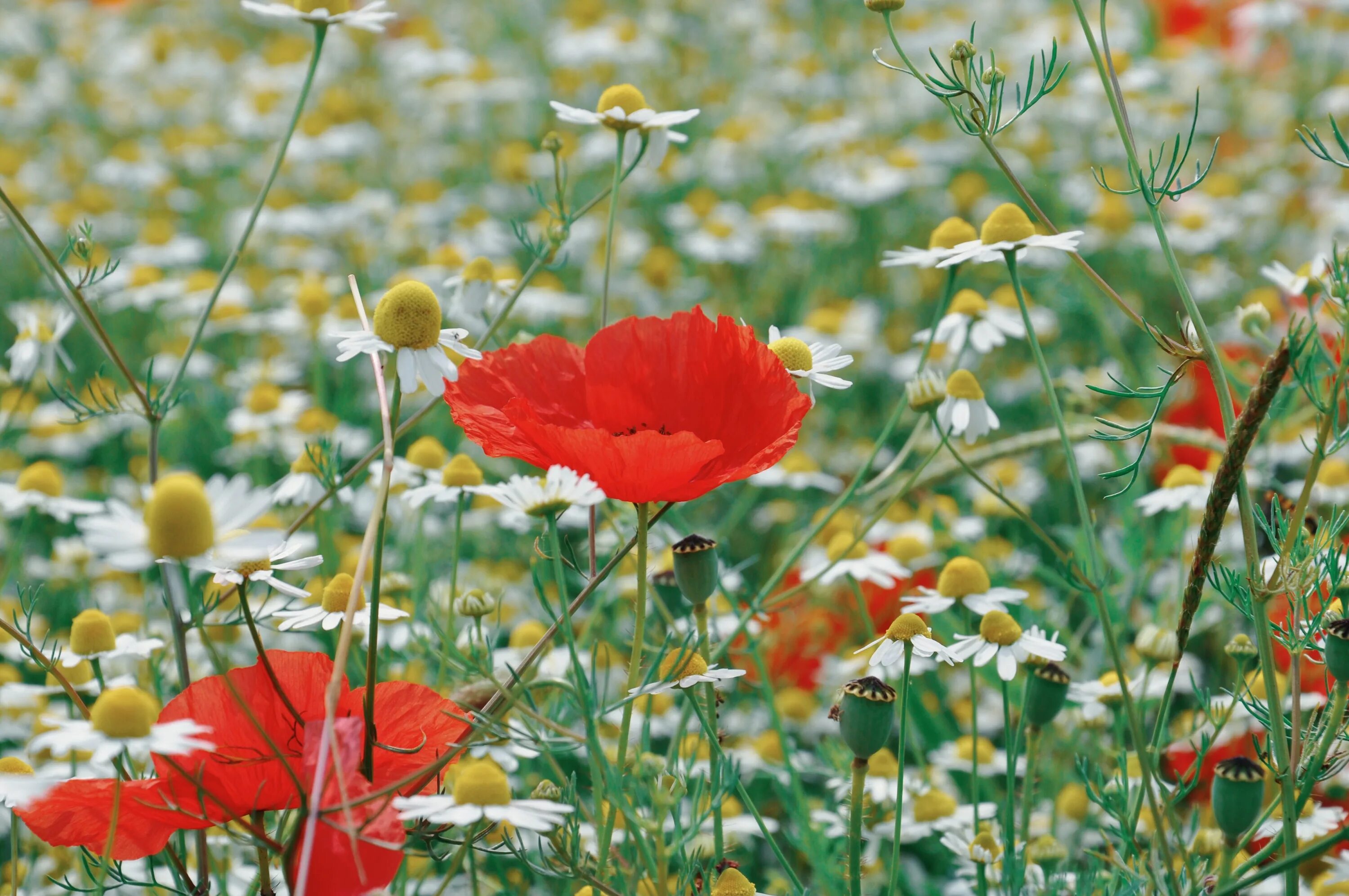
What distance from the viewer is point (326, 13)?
0.75 meters

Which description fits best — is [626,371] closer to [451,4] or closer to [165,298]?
[165,298]

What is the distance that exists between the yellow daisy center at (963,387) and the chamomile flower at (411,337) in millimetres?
327

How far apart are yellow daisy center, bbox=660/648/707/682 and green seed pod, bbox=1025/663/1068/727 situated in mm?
186

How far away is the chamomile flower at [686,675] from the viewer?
52cm

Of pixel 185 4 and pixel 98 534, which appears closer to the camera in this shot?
pixel 98 534

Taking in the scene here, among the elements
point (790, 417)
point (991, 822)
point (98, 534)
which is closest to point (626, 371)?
point (790, 417)

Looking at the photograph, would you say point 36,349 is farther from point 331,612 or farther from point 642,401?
point 642,401

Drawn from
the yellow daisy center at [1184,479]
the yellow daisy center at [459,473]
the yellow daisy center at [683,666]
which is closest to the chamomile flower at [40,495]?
the yellow daisy center at [459,473]

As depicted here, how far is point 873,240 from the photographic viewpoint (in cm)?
194

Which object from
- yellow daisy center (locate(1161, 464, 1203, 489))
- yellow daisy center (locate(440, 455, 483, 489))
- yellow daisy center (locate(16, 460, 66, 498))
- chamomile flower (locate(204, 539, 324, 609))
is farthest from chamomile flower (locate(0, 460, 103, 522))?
yellow daisy center (locate(1161, 464, 1203, 489))

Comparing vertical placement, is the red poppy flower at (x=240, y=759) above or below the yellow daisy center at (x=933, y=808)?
above

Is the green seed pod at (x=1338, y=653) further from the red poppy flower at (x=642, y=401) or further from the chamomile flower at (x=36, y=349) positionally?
the chamomile flower at (x=36, y=349)

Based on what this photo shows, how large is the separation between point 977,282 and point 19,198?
4.55ft

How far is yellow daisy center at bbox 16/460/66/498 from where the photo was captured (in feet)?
3.46
